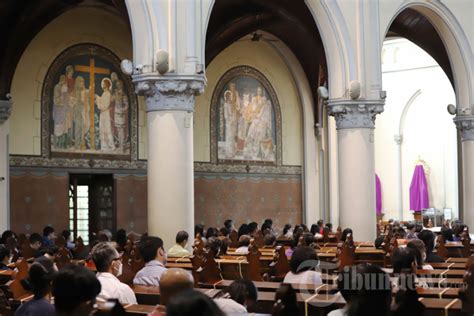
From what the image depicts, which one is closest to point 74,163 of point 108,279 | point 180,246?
point 180,246

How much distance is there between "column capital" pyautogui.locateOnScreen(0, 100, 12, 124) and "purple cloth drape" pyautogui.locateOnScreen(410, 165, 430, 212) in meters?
17.4

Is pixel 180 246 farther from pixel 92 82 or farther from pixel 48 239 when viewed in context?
pixel 92 82

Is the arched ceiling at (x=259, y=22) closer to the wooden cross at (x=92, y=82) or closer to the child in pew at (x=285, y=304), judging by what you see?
the wooden cross at (x=92, y=82)

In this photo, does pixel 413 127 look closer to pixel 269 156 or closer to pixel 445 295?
pixel 269 156

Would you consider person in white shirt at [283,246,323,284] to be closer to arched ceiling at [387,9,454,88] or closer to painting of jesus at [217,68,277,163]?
arched ceiling at [387,9,454,88]

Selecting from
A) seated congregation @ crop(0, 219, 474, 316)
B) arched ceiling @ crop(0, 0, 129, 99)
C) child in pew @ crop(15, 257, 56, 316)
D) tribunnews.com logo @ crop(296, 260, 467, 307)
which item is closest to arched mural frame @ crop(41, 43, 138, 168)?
arched ceiling @ crop(0, 0, 129, 99)

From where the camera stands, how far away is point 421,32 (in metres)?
24.4

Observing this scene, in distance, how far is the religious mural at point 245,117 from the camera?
2486 cm

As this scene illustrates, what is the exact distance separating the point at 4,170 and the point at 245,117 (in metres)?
8.56

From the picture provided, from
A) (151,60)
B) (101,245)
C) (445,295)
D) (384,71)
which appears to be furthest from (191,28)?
(384,71)

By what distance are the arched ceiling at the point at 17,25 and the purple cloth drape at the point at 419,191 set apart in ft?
52.1

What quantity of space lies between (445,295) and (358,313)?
3473mm

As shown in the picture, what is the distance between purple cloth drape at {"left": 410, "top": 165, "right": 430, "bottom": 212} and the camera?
31.2 m

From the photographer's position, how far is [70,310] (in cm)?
384
